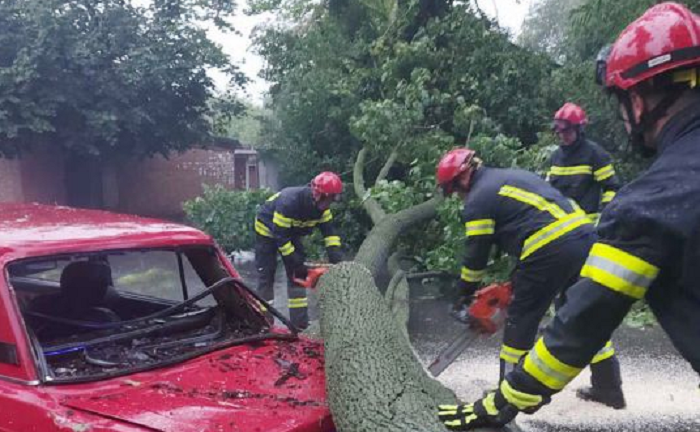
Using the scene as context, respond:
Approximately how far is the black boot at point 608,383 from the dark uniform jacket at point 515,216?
88 centimetres

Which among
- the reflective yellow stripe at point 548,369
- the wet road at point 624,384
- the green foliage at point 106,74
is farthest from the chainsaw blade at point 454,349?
the green foliage at point 106,74

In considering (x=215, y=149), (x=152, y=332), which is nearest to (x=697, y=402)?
(x=152, y=332)

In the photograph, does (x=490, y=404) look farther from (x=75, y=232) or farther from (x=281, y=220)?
(x=281, y=220)

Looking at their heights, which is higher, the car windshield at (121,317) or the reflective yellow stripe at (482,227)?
the reflective yellow stripe at (482,227)

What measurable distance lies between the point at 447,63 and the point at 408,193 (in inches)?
111

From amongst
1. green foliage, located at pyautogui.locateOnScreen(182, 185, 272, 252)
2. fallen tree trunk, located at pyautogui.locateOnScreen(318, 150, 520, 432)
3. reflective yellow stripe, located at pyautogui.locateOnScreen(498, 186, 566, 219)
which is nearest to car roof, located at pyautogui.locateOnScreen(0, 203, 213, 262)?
fallen tree trunk, located at pyautogui.locateOnScreen(318, 150, 520, 432)

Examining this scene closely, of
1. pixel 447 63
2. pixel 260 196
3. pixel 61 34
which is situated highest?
pixel 61 34

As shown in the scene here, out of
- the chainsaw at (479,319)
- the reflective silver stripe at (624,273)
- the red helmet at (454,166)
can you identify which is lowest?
the chainsaw at (479,319)

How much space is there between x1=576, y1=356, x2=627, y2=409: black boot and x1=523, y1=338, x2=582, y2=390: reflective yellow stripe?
8.54 feet

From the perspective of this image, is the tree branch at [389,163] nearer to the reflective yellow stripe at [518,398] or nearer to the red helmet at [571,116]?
the red helmet at [571,116]

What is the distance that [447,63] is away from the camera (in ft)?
31.6

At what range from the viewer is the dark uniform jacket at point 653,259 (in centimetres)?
152

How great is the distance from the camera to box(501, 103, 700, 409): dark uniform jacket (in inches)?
59.7

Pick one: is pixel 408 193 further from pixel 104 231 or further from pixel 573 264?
pixel 104 231
